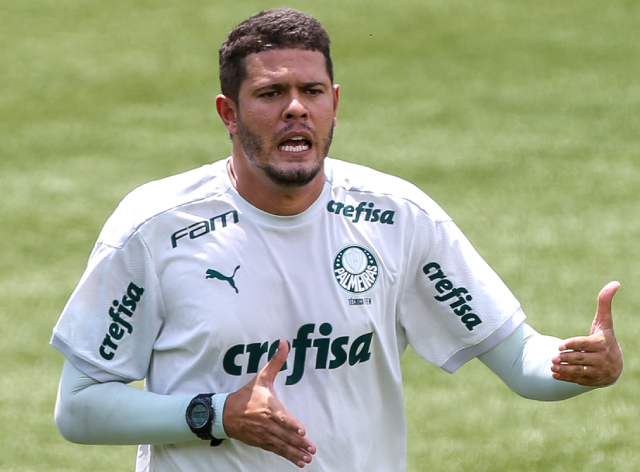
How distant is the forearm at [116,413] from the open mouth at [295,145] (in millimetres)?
749

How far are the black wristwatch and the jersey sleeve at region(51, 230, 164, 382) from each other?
0.91 ft

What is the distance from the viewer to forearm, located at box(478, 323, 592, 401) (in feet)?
10.5

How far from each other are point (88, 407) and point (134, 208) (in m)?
0.58

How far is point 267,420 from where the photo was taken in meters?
2.85

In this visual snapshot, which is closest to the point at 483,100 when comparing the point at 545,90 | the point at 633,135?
the point at 545,90

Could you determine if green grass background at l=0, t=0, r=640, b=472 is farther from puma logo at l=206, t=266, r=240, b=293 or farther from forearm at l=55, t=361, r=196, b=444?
puma logo at l=206, t=266, r=240, b=293

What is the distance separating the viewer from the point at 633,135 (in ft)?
29.3

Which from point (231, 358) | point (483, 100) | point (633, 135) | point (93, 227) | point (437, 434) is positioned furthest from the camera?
point (483, 100)

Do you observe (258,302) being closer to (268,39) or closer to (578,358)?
(268,39)

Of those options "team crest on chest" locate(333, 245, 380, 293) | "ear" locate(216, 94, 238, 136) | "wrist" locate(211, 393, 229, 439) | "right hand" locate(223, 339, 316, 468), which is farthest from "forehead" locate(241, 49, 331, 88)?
"wrist" locate(211, 393, 229, 439)

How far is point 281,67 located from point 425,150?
18.8ft

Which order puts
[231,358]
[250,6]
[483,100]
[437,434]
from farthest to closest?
1. [250,6]
2. [483,100]
3. [437,434]
4. [231,358]

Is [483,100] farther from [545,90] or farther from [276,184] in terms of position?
[276,184]

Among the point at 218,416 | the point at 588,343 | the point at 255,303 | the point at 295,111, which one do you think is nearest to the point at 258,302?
the point at 255,303
